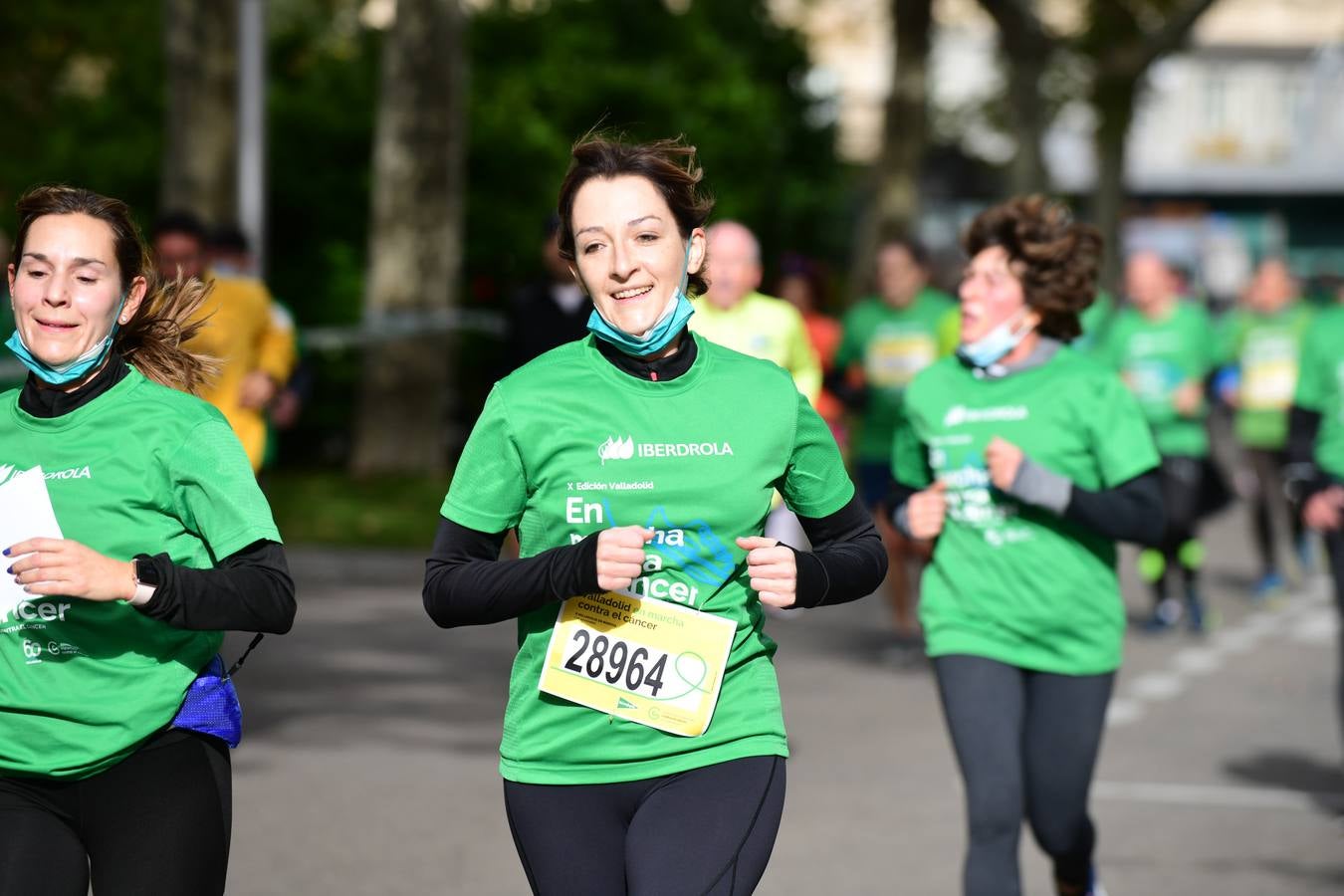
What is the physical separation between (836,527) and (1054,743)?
1529mm

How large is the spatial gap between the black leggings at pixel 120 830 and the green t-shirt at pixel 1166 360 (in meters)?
9.13

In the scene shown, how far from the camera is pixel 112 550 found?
3.65m

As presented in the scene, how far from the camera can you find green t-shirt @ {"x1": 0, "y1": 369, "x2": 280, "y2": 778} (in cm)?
361

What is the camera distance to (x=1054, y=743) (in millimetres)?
5191

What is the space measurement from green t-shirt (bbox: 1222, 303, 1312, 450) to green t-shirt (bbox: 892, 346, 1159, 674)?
9250mm

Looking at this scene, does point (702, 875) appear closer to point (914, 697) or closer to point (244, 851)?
point (244, 851)

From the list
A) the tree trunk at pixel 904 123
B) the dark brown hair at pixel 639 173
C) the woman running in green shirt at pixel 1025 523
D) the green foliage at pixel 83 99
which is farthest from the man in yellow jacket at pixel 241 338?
the tree trunk at pixel 904 123

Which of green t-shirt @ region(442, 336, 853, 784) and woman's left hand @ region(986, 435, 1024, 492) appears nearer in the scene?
green t-shirt @ region(442, 336, 853, 784)

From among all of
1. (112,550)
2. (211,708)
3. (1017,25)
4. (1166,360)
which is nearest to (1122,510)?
(211,708)

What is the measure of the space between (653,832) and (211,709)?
2.62ft

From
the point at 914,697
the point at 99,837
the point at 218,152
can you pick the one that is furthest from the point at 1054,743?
the point at 218,152

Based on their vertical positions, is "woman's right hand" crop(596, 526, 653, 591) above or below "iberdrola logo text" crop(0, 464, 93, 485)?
below

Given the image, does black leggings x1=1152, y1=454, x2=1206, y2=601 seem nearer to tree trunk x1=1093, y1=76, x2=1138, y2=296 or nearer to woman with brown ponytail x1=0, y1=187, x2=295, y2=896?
woman with brown ponytail x1=0, y1=187, x2=295, y2=896

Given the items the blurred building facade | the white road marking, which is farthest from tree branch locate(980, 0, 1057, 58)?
the blurred building facade
